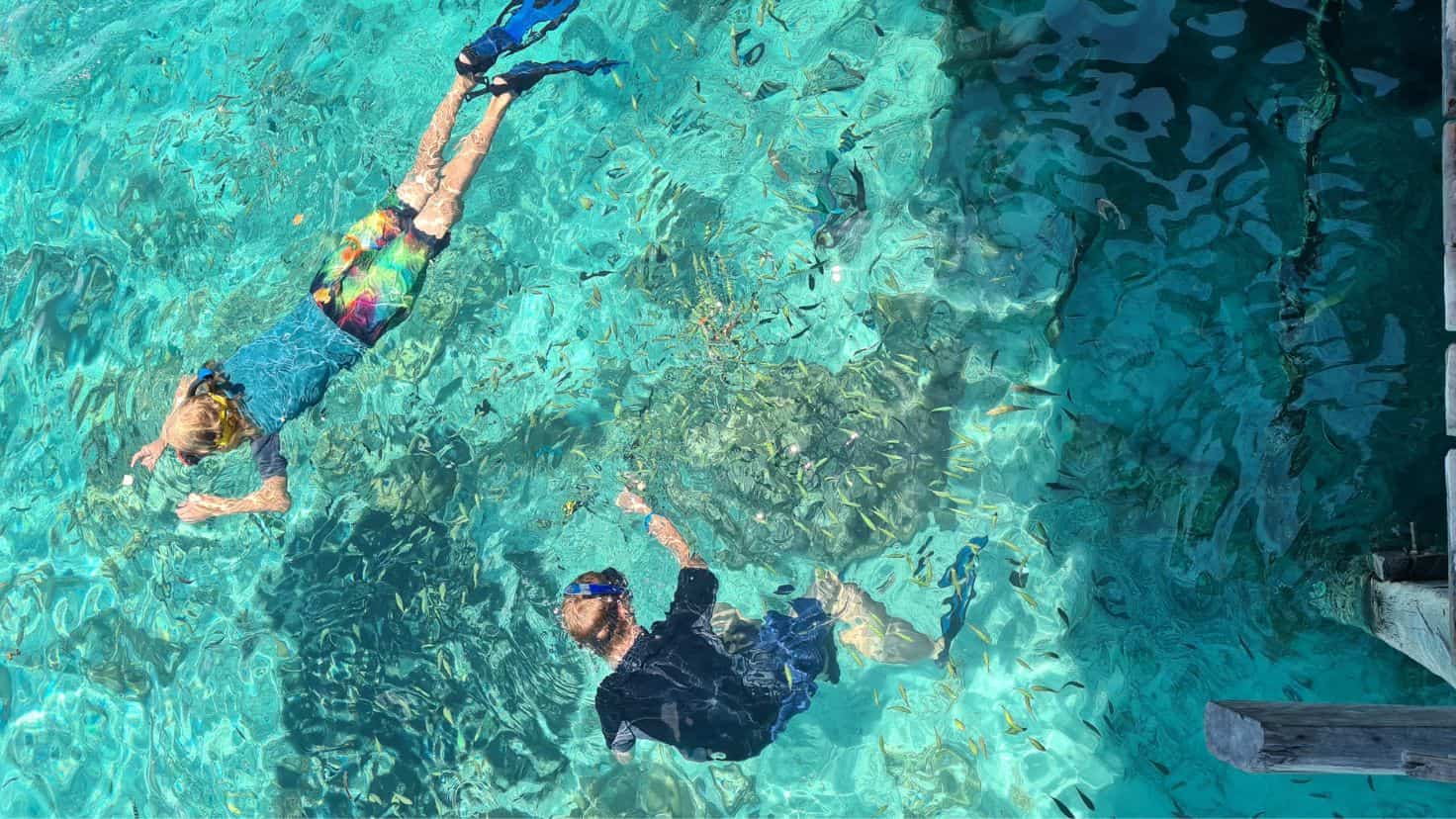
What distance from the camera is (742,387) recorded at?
6141 millimetres

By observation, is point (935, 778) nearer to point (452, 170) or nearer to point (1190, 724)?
point (1190, 724)

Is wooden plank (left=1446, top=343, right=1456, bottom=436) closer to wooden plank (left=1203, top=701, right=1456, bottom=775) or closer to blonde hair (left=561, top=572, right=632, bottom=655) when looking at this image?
wooden plank (left=1203, top=701, right=1456, bottom=775)

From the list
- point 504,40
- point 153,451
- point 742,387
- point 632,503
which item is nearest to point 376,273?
point 504,40

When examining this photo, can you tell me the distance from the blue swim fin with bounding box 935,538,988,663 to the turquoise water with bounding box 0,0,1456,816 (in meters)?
0.08

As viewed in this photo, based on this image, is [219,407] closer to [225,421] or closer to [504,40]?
[225,421]

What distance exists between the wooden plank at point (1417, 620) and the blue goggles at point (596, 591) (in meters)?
4.54

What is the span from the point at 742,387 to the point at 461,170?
267 centimetres

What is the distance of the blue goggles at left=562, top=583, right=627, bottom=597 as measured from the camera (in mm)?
6136

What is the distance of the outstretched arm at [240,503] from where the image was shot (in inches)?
261

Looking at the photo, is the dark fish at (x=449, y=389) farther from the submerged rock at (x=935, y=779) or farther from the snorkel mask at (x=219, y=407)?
the submerged rock at (x=935, y=779)

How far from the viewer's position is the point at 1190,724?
550cm

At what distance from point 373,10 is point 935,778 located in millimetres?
6989

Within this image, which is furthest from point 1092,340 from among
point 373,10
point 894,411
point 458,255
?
point 373,10

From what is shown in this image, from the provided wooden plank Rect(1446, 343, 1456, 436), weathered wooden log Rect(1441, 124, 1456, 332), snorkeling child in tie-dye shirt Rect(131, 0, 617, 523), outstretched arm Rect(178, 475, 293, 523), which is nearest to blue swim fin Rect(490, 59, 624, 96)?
snorkeling child in tie-dye shirt Rect(131, 0, 617, 523)
